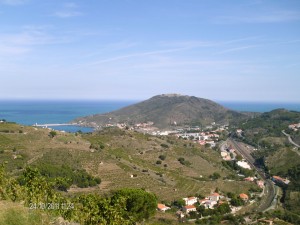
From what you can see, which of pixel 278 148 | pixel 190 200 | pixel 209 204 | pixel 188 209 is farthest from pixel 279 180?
pixel 188 209

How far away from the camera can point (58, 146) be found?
57.7m

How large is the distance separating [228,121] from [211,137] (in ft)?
171

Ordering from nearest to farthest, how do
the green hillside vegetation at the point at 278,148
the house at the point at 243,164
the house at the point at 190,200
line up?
the house at the point at 190,200 < the green hillside vegetation at the point at 278,148 < the house at the point at 243,164

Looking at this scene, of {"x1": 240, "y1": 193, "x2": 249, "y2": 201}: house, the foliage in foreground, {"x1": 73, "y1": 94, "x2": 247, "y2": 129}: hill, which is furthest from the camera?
{"x1": 73, "y1": 94, "x2": 247, "y2": 129}: hill

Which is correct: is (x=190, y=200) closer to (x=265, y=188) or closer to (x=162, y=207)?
(x=162, y=207)

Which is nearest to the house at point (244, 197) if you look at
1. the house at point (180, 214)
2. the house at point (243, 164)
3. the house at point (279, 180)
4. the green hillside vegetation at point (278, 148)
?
the green hillside vegetation at point (278, 148)

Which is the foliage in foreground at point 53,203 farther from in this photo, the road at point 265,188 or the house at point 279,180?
the house at point 279,180

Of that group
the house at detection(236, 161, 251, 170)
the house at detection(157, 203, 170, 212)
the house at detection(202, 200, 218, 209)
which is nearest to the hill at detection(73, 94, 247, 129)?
the house at detection(236, 161, 251, 170)

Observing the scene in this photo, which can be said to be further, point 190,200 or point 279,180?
point 279,180

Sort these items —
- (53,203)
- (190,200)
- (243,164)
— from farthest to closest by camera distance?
(243,164)
(190,200)
(53,203)

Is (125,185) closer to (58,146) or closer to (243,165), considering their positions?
(58,146)

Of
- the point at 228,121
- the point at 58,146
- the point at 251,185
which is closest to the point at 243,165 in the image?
the point at 251,185

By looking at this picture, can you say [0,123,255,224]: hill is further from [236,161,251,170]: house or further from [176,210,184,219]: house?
[236,161,251,170]: house

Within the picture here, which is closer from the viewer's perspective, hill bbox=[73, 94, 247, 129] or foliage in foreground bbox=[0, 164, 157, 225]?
foliage in foreground bbox=[0, 164, 157, 225]
